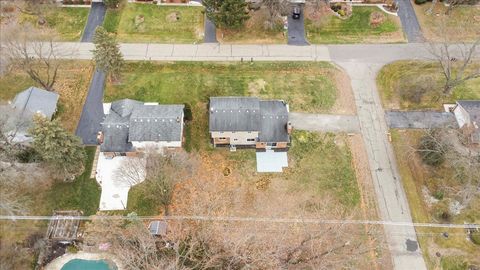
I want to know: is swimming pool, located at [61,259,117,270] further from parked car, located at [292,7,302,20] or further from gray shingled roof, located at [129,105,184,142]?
parked car, located at [292,7,302,20]

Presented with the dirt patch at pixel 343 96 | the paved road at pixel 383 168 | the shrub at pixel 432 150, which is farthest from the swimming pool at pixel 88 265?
the shrub at pixel 432 150

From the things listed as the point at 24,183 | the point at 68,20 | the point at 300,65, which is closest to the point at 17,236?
the point at 24,183

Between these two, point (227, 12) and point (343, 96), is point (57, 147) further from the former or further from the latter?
point (343, 96)

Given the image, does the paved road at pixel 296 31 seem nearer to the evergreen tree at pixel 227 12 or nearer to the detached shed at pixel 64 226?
the evergreen tree at pixel 227 12

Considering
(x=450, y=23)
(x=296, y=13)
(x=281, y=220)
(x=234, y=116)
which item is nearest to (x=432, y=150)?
(x=281, y=220)

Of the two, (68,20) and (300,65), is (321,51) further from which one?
(68,20)

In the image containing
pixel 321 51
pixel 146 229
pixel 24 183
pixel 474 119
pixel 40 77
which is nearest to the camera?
pixel 146 229
